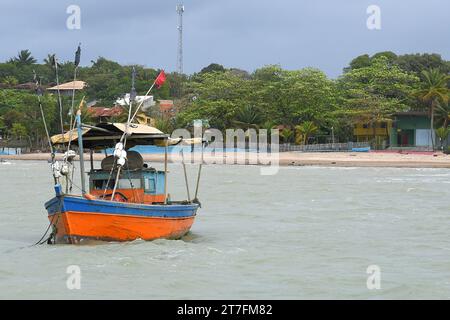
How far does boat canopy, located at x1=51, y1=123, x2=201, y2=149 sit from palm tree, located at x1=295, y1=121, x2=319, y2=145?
5133 centimetres

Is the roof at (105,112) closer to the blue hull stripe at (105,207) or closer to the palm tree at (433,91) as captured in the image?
the palm tree at (433,91)

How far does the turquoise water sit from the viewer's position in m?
Result: 14.3

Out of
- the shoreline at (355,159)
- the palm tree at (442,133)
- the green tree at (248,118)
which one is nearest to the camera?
the shoreline at (355,159)

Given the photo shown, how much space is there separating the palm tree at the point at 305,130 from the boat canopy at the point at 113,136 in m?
51.3

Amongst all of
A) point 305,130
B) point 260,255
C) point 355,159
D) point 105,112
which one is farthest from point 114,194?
point 105,112

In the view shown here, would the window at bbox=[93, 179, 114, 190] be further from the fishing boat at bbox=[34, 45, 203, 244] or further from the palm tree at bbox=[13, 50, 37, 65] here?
the palm tree at bbox=[13, 50, 37, 65]

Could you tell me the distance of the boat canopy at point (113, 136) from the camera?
1822cm

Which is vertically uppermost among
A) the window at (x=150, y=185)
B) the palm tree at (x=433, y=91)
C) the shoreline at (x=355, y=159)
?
the palm tree at (x=433, y=91)

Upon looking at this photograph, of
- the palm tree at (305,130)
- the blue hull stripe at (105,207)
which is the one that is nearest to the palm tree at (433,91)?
the palm tree at (305,130)

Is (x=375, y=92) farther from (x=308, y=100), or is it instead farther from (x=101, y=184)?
(x=101, y=184)

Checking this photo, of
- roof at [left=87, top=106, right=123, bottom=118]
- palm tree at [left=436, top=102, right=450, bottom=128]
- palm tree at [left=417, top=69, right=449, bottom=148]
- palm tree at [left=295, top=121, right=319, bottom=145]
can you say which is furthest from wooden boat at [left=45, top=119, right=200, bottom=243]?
roof at [left=87, top=106, right=123, bottom=118]

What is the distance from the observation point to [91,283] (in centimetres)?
1466

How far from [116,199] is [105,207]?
1.74 m
